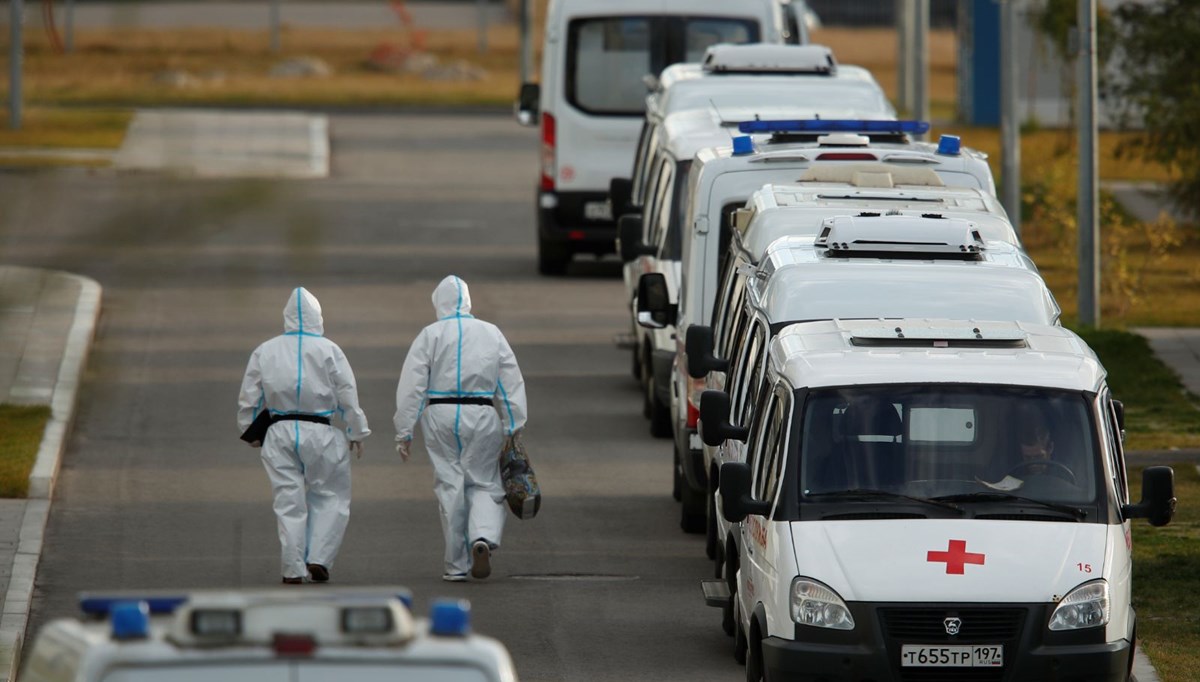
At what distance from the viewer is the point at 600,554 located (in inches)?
460

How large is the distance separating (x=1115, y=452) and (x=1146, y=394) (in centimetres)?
824

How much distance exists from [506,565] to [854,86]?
6371 millimetres

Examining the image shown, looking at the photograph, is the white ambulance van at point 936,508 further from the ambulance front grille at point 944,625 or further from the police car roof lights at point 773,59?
the police car roof lights at point 773,59

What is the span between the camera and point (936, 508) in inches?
313

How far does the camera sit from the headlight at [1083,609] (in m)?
7.64

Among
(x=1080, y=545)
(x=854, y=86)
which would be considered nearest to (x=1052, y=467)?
(x=1080, y=545)

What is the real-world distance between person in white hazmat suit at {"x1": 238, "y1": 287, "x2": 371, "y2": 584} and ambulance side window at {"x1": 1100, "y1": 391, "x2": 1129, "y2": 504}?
403 centimetres

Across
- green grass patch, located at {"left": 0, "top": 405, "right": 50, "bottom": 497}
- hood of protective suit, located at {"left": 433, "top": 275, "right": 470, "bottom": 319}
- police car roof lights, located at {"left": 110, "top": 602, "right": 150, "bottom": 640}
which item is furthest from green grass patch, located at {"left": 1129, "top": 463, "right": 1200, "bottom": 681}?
green grass patch, located at {"left": 0, "top": 405, "right": 50, "bottom": 497}

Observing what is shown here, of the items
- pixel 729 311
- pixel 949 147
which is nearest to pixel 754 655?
pixel 729 311

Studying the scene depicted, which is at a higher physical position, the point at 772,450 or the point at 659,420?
the point at 772,450

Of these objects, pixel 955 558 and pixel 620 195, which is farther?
pixel 620 195

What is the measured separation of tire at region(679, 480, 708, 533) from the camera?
1210 cm

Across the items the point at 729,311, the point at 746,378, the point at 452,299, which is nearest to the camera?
the point at 746,378

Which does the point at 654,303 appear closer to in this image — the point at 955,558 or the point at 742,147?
the point at 742,147
